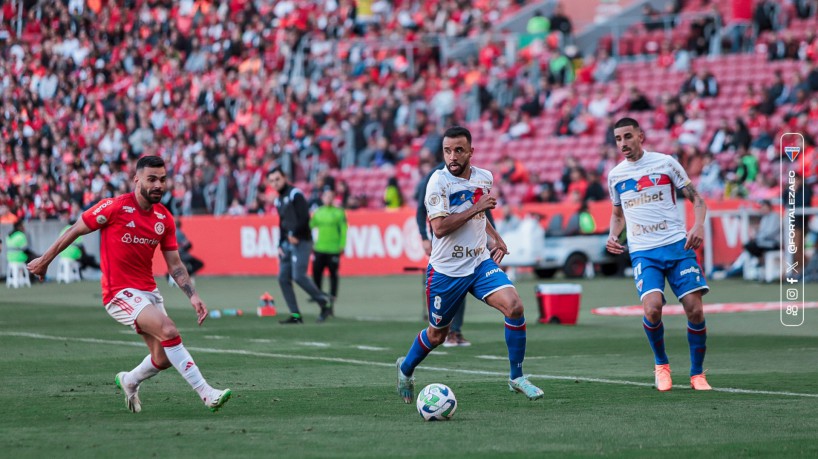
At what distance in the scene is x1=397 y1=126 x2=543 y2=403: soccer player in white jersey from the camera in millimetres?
10430

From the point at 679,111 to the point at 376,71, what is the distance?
10766 millimetres

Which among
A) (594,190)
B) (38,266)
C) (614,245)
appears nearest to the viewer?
(38,266)

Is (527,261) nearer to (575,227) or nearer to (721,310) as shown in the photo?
(575,227)

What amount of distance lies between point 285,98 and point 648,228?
99.3 feet

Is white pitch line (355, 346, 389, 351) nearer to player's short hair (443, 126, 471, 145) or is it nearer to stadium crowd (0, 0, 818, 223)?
player's short hair (443, 126, 471, 145)

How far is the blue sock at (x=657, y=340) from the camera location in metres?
11.5

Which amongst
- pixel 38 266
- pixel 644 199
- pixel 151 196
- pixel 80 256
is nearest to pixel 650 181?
pixel 644 199

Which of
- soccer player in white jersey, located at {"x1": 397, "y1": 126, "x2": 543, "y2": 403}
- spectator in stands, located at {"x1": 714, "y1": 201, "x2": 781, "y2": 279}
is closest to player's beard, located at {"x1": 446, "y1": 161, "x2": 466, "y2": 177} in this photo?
soccer player in white jersey, located at {"x1": 397, "y1": 126, "x2": 543, "y2": 403}

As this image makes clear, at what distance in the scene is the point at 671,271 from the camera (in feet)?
38.4

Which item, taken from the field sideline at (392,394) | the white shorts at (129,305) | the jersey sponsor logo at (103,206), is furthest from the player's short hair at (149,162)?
the field sideline at (392,394)

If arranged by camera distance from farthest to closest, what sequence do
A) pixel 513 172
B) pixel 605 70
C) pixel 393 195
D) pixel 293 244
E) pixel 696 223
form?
1. pixel 605 70
2. pixel 513 172
3. pixel 393 195
4. pixel 293 244
5. pixel 696 223

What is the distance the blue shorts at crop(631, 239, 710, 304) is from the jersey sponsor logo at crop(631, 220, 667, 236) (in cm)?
15

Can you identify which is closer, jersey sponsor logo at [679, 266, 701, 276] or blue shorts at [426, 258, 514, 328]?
blue shorts at [426, 258, 514, 328]

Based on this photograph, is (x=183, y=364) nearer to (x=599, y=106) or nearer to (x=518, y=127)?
(x=599, y=106)
